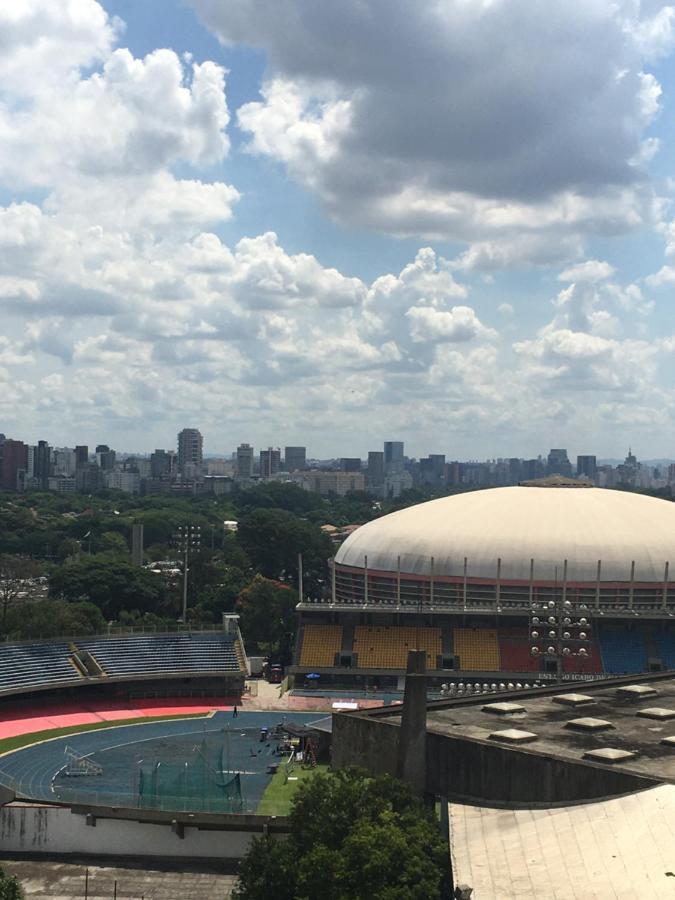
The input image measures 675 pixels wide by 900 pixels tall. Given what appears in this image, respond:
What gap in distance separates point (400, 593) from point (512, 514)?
54.9 ft

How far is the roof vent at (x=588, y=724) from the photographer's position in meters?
50.8

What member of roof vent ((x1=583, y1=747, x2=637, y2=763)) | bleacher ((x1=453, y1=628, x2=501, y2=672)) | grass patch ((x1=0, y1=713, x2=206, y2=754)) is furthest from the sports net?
bleacher ((x1=453, y1=628, x2=501, y2=672))

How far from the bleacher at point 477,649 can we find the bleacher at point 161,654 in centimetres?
2139

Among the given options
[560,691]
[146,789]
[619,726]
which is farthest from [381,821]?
[560,691]

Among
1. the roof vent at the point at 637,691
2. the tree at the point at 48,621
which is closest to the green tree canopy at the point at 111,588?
the tree at the point at 48,621

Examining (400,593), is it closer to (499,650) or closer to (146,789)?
(499,650)

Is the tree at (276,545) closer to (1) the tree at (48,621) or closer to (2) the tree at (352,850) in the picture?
(1) the tree at (48,621)

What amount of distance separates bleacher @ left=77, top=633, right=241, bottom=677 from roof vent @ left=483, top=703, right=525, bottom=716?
48.4 meters

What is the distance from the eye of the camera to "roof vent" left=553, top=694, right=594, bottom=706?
5778cm

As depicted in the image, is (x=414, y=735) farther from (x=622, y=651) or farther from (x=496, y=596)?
(x=496, y=596)

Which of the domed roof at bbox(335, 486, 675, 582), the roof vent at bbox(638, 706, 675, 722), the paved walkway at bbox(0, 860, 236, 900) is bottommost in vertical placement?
the paved walkway at bbox(0, 860, 236, 900)

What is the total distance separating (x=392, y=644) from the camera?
10775 centimetres

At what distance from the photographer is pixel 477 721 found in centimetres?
5234

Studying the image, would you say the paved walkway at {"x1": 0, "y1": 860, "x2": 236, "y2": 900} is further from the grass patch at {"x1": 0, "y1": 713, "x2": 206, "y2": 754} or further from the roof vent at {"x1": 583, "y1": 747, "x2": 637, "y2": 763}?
the grass patch at {"x1": 0, "y1": 713, "x2": 206, "y2": 754}
